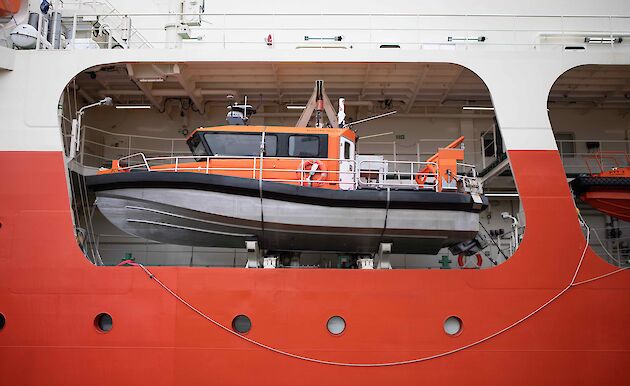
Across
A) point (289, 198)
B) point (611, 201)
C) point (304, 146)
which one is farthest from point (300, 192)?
point (611, 201)

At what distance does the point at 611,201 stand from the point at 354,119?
5367 millimetres

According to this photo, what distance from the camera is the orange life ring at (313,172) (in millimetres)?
9008

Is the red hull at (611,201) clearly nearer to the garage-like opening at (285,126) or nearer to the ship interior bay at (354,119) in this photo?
the ship interior bay at (354,119)

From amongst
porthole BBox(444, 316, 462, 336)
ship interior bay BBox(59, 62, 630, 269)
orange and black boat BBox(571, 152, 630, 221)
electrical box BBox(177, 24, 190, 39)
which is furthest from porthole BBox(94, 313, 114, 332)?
orange and black boat BBox(571, 152, 630, 221)

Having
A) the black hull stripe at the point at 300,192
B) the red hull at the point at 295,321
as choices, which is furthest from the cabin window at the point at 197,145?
the red hull at the point at 295,321

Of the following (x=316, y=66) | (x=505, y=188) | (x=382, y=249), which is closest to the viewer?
(x=382, y=249)

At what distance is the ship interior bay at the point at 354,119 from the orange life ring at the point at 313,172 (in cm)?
151

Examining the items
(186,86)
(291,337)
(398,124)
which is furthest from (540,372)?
(186,86)

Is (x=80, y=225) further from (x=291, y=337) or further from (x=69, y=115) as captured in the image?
(x=291, y=337)

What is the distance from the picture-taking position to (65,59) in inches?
371

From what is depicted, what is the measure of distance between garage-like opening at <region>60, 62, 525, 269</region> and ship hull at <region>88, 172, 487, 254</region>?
2.3 inches

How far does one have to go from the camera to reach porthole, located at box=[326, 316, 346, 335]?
8.35 m

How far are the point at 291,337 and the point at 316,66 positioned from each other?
201 inches

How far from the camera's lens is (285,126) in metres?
11.8
